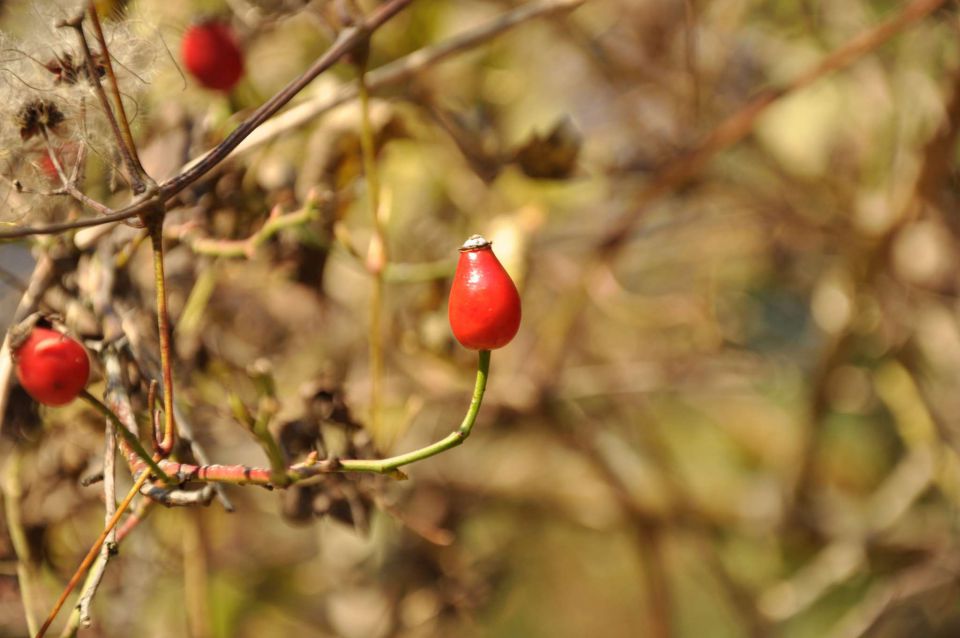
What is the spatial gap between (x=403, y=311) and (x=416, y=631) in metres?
0.40

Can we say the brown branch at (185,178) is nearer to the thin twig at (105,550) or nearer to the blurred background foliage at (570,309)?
the thin twig at (105,550)

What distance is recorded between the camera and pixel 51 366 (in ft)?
1.79

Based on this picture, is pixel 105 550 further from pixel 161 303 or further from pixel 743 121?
pixel 743 121

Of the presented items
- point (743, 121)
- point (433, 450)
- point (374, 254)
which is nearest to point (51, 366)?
point (433, 450)

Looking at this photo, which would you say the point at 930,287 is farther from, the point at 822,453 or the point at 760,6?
the point at 822,453

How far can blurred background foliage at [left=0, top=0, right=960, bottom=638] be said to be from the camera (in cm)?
91

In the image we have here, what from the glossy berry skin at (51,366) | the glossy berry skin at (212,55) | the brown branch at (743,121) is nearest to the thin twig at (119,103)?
the glossy berry skin at (51,366)

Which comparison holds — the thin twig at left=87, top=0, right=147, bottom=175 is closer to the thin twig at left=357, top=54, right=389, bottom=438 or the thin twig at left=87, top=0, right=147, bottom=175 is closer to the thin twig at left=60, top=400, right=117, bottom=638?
the thin twig at left=60, top=400, right=117, bottom=638

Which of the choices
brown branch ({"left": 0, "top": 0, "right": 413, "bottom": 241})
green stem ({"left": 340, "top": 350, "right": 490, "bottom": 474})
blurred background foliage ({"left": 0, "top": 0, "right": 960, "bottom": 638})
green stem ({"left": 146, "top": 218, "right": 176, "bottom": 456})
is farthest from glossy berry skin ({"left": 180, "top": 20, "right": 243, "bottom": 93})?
green stem ({"left": 340, "top": 350, "right": 490, "bottom": 474})

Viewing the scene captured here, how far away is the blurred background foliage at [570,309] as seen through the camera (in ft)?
2.97

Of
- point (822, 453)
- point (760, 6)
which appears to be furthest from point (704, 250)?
point (822, 453)

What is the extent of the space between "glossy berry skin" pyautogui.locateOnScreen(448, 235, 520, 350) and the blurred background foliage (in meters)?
0.25

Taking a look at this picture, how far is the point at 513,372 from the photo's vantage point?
1410mm

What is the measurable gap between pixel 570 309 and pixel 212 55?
0.59m
